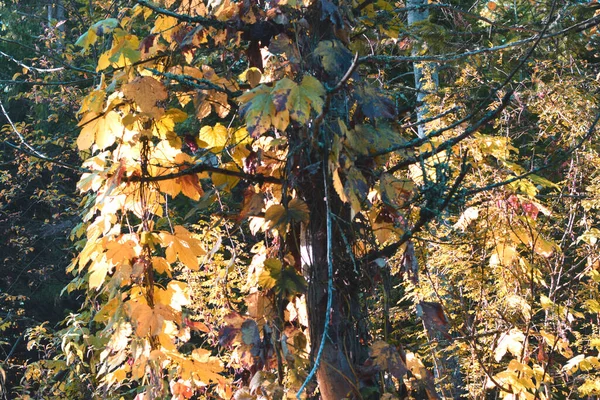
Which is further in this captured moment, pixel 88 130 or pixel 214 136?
pixel 214 136

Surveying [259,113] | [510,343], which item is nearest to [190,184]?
[259,113]

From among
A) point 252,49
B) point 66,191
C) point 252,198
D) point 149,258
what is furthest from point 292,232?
point 66,191

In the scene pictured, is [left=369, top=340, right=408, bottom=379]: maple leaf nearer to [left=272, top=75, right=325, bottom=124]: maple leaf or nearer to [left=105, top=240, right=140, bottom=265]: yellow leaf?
[left=272, top=75, right=325, bottom=124]: maple leaf

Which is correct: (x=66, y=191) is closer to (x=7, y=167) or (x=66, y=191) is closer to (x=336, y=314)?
(x=7, y=167)

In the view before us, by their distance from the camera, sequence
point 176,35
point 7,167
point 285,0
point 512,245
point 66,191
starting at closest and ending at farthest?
point 285,0 < point 176,35 < point 512,245 < point 66,191 < point 7,167

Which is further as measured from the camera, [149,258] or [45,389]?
[45,389]

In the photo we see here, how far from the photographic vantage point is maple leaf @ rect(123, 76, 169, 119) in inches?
64.3

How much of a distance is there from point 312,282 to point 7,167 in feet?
32.2

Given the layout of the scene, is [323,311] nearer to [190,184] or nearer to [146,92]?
[190,184]

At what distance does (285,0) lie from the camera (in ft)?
5.28

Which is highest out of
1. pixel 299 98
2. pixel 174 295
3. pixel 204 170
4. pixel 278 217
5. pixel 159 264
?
pixel 299 98

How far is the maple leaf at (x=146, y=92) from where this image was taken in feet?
5.36

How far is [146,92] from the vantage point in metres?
1.65

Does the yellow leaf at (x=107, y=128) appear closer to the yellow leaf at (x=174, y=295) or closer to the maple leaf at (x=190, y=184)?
the maple leaf at (x=190, y=184)
